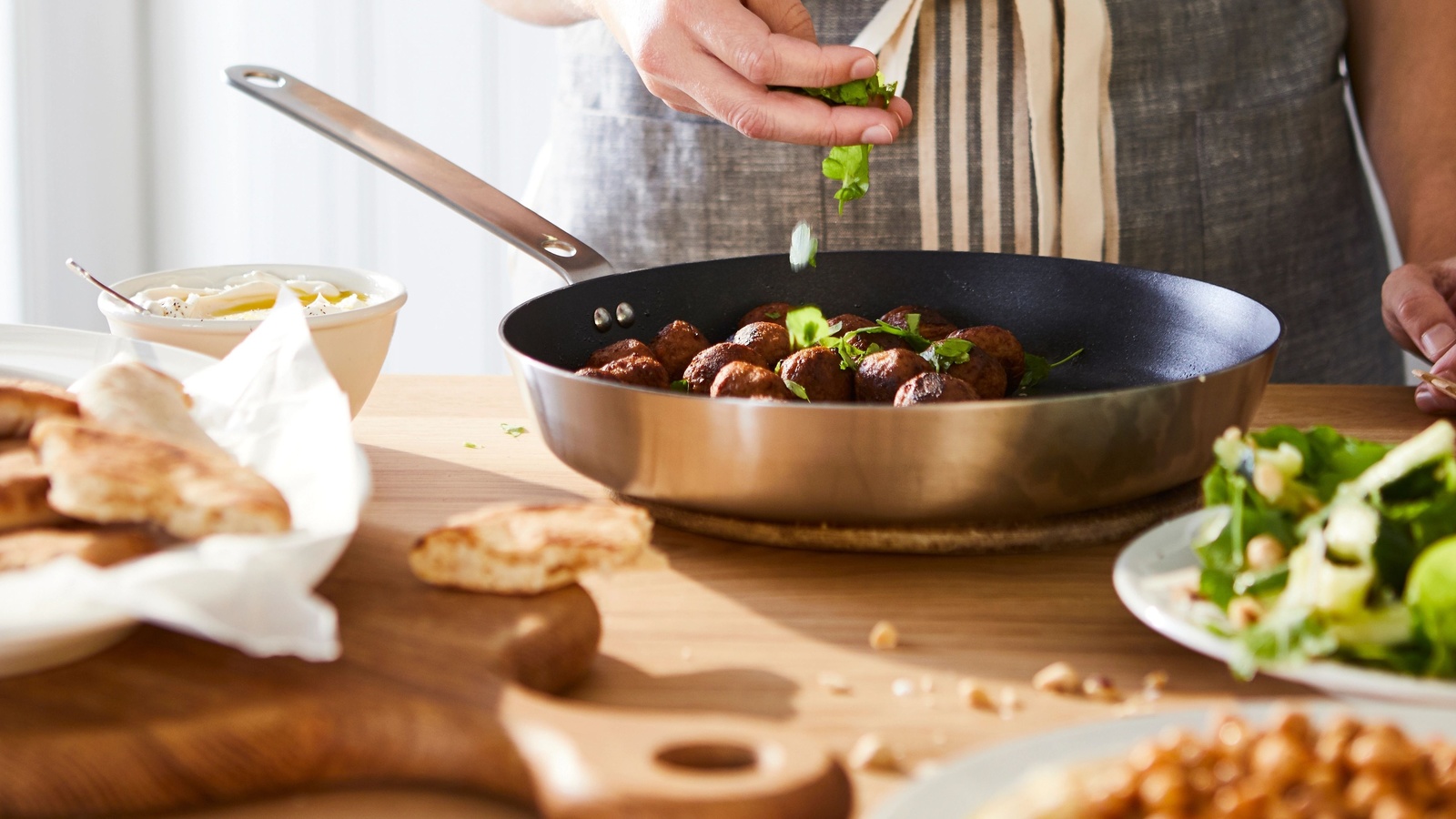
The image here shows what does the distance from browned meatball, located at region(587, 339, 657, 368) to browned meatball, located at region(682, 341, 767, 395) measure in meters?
0.05

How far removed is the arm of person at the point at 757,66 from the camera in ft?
4.16

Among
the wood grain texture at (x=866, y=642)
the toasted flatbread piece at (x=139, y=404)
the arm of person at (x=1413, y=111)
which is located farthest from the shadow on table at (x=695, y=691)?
the arm of person at (x=1413, y=111)

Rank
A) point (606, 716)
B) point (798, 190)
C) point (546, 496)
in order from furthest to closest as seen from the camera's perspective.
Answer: point (798, 190) → point (546, 496) → point (606, 716)

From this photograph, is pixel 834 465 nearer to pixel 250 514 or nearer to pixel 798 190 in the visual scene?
pixel 250 514

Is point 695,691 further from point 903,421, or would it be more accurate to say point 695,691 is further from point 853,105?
point 853,105

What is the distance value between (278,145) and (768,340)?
8.90 feet

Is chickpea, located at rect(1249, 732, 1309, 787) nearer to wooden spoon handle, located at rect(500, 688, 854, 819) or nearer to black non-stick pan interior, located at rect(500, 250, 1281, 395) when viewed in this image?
wooden spoon handle, located at rect(500, 688, 854, 819)

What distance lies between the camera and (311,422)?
885 mm

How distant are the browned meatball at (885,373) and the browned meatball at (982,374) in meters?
0.03

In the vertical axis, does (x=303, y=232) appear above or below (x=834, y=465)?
below

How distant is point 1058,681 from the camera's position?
28.9 inches

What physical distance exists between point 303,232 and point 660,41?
243 centimetres

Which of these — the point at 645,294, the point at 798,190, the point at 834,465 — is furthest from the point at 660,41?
the point at 834,465

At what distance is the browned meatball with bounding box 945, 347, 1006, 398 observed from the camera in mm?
1122
